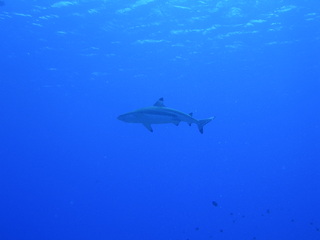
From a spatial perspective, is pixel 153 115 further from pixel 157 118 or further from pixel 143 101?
pixel 143 101

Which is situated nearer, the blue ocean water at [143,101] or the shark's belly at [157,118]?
the shark's belly at [157,118]

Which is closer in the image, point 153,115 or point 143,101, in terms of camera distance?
point 153,115

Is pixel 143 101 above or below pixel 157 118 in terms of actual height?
below

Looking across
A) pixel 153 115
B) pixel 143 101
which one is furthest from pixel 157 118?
pixel 143 101

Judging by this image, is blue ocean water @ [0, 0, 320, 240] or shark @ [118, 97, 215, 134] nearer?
shark @ [118, 97, 215, 134]

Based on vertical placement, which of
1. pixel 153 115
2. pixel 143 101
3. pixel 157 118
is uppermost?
pixel 153 115

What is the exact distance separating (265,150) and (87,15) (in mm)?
75980

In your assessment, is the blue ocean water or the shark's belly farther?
the blue ocean water

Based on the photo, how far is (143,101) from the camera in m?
48.8

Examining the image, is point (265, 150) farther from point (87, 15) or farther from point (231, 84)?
point (87, 15)

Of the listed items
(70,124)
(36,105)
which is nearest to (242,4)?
(36,105)

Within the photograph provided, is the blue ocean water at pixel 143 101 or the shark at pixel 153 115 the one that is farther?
the blue ocean water at pixel 143 101

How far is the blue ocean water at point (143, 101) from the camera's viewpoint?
23.1m

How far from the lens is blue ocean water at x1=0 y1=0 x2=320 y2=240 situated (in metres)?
23.1
